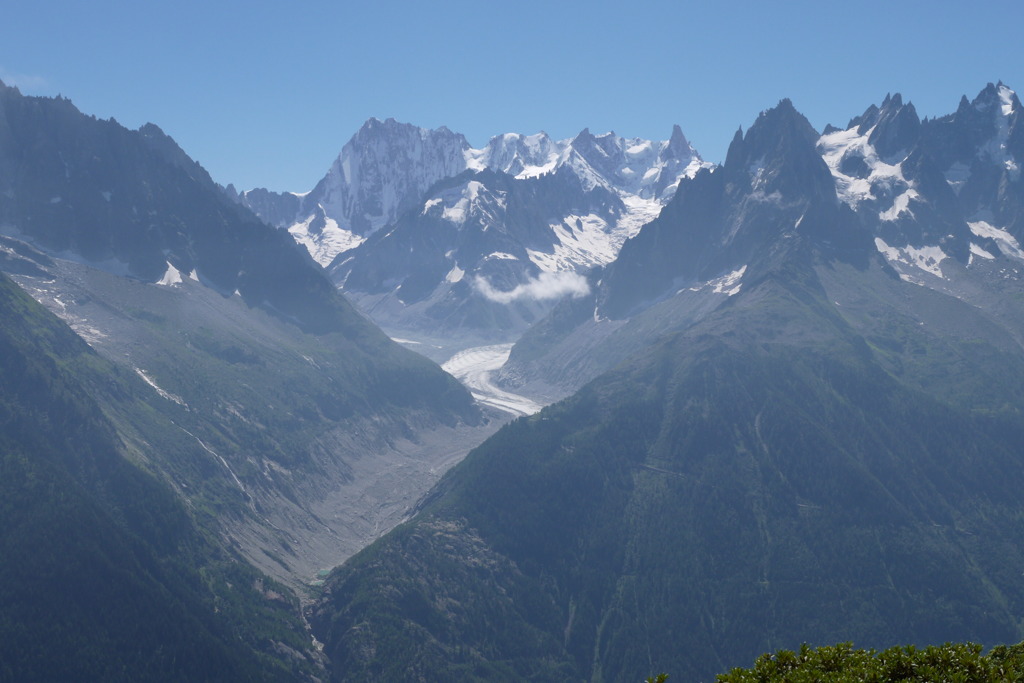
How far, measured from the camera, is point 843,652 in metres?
98.9

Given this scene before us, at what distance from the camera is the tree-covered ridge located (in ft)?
290

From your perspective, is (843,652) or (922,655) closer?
(922,655)

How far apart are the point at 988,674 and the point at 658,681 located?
3007 cm

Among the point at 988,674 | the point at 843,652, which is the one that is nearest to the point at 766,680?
the point at 843,652

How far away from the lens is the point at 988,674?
87.6 metres

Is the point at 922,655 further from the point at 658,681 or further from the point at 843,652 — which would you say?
the point at 658,681

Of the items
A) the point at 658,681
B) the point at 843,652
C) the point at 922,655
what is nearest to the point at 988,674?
the point at 922,655

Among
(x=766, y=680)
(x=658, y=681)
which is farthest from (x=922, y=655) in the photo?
(x=658, y=681)

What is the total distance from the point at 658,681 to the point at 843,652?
20.1 meters

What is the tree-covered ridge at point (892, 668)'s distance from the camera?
88312mm

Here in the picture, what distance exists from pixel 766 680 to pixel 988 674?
2006 centimetres

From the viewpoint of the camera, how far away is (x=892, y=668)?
301 ft

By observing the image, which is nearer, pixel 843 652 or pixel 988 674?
pixel 988 674

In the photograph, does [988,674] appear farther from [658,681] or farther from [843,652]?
[658,681]
